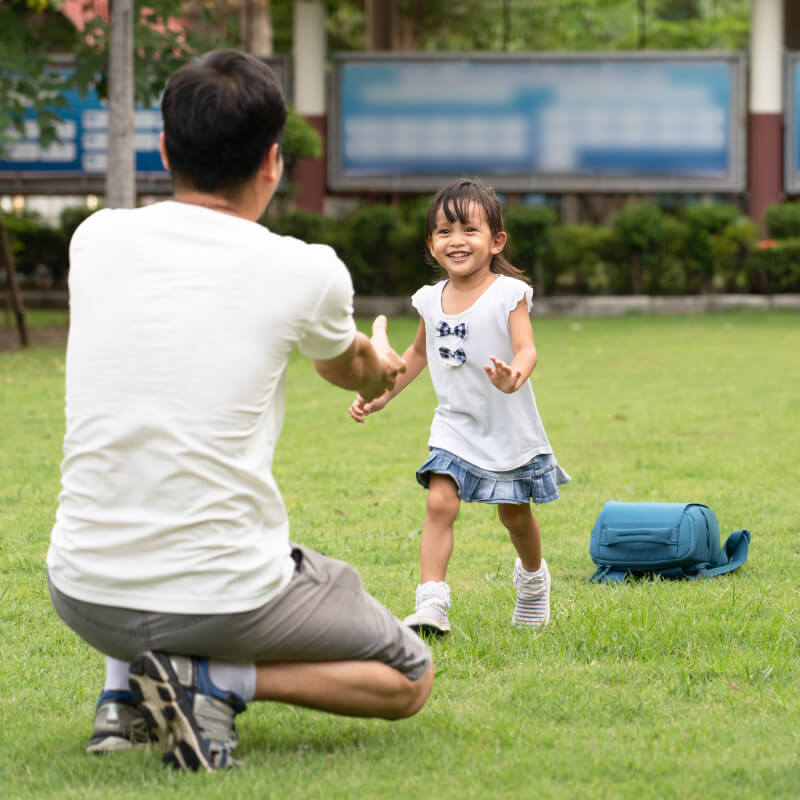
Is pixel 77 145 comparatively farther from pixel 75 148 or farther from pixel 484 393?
pixel 484 393

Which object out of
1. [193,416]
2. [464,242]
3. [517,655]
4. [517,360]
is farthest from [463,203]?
[193,416]

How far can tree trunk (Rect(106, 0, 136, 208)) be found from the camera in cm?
1463

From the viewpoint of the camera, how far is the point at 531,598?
4.66 metres

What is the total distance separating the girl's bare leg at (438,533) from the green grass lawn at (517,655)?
0.23 m

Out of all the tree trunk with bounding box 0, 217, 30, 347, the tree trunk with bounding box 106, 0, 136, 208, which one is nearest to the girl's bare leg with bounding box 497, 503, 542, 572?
the tree trunk with bounding box 0, 217, 30, 347

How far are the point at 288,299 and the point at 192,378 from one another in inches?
10.8

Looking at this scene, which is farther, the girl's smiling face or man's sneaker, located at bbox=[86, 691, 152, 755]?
the girl's smiling face

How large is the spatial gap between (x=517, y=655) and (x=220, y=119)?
2066 millimetres

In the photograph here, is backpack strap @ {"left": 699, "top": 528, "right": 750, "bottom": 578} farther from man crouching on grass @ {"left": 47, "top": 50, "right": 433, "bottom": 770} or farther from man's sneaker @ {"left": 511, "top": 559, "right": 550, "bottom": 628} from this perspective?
man crouching on grass @ {"left": 47, "top": 50, "right": 433, "bottom": 770}

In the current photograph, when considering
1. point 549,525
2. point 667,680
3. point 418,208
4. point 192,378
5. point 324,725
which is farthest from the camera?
point 418,208

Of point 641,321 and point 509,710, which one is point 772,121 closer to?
point 641,321

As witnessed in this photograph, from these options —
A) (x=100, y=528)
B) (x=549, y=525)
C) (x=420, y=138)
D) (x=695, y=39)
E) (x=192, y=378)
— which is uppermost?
(x=695, y=39)

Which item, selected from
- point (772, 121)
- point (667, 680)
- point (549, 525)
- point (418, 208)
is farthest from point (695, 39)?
point (667, 680)

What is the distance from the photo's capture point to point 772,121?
22141 mm
